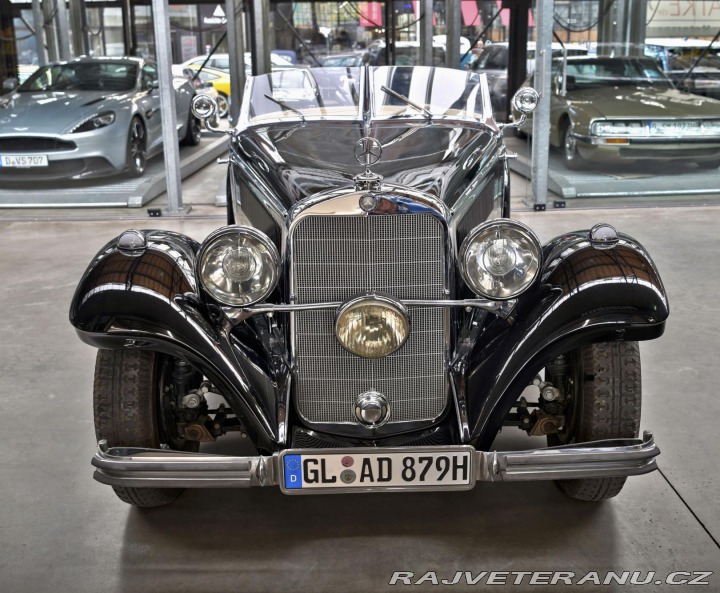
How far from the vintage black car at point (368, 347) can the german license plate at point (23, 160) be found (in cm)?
531

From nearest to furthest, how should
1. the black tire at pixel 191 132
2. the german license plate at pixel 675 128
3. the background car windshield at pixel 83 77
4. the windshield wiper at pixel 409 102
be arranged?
the windshield wiper at pixel 409 102 → the german license plate at pixel 675 128 → the background car windshield at pixel 83 77 → the black tire at pixel 191 132

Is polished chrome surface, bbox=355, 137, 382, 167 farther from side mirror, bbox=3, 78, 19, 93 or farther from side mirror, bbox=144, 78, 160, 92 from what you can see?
side mirror, bbox=3, 78, 19, 93

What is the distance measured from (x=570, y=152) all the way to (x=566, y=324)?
5.72 meters

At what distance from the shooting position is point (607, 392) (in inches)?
104

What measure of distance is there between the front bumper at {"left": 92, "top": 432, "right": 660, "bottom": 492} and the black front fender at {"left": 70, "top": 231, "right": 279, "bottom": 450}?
0.23 meters

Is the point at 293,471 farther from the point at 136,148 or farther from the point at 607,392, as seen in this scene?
the point at 136,148

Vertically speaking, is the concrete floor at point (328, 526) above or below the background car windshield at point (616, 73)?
below

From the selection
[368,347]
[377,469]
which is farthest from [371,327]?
[377,469]

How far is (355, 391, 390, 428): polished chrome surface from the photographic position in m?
2.59

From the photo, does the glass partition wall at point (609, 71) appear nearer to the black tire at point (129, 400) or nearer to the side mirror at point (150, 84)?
the side mirror at point (150, 84)

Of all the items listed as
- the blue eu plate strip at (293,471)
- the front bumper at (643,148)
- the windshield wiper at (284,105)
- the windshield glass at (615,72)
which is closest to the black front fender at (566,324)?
the blue eu plate strip at (293,471)

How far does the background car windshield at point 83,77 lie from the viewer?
8.29 meters

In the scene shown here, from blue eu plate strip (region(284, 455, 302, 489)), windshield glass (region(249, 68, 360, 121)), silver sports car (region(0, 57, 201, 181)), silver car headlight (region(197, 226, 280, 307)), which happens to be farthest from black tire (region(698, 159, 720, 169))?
blue eu plate strip (region(284, 455, 302, 489))

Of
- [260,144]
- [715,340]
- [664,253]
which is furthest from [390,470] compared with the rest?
[664,253]
